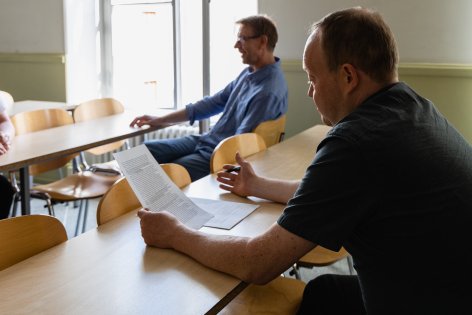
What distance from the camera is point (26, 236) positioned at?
1501 millimetres

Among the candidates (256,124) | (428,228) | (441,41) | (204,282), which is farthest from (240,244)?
(441,41)

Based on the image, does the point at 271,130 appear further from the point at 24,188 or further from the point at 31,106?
the point at 31,106

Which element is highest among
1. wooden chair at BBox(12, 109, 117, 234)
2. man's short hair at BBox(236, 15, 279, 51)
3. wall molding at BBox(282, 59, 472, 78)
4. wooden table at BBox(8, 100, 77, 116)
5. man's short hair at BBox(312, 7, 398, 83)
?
man's short hair at BBox(236, 15, 279, 51)

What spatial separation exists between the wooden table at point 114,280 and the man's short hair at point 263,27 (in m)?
2.09

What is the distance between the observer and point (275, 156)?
2.70 metres

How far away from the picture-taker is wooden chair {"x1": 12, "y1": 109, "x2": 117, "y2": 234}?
10.7 feet

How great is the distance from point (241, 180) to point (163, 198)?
14.4 inches

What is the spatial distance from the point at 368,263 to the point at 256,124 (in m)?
2.15

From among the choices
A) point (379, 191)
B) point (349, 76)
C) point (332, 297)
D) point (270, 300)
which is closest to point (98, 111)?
point (270, 300)

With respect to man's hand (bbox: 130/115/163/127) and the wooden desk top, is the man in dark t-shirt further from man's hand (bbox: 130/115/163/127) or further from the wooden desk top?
man's hand (bbox: 130/115/163/127)

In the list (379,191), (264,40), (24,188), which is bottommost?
(24,188)

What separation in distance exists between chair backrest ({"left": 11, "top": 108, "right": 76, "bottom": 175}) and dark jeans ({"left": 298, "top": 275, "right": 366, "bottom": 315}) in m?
2.22

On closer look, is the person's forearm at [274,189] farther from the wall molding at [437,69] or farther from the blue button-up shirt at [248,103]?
the wall molding at [437,69]

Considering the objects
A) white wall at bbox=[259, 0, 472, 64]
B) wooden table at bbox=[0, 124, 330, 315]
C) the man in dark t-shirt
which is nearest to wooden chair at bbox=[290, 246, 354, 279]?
wooden table at bbox=[0, 124, 330, 315]
